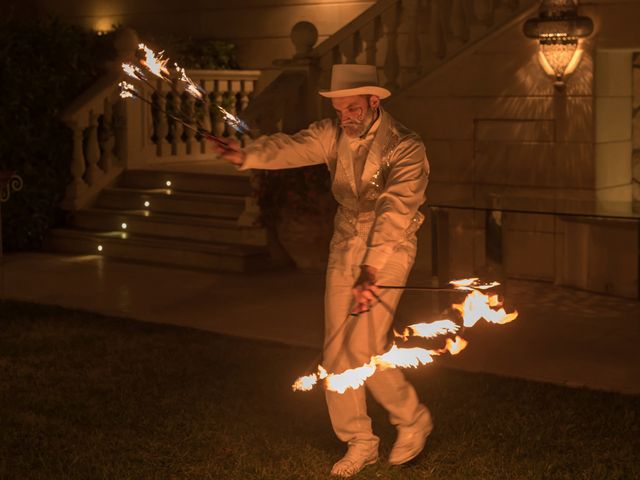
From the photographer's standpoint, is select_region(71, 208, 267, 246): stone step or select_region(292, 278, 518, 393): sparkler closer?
select_region(292, 278, 518, 393): sparkler

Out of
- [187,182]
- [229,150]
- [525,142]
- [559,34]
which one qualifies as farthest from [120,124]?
[229,150]

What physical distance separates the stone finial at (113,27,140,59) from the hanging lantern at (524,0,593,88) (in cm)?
482

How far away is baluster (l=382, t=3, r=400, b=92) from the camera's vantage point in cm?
1198

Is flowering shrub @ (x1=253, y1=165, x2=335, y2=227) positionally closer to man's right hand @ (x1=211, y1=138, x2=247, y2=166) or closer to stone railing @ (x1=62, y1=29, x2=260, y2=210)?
stone railing @ (x1=62, y1=29, x2=260, y2=210)

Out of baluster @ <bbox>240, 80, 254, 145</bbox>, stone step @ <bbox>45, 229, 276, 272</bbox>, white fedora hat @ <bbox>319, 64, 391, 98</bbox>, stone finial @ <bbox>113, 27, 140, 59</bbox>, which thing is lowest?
stone step @ <bbox>45, 229, 276, 272</bbox>

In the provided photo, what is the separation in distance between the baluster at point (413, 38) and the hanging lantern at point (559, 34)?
1.41 meters

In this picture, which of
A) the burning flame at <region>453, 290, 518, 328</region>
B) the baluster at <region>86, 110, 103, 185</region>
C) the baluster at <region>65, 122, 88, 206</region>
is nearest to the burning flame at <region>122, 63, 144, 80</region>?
the burning flame at <region>453, 290, 518, 328</region>

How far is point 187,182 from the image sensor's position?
13.6m

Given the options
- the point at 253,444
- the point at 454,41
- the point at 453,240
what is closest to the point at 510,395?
the point at 253,444

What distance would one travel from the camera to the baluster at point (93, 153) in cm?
1369

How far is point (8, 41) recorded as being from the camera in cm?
1285

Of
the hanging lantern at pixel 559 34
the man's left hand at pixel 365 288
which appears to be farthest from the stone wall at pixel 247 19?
the man's left hand at pixel 365 288

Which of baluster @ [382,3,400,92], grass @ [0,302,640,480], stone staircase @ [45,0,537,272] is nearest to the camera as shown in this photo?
grass @ [0,302,640,480]

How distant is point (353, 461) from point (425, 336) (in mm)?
743
